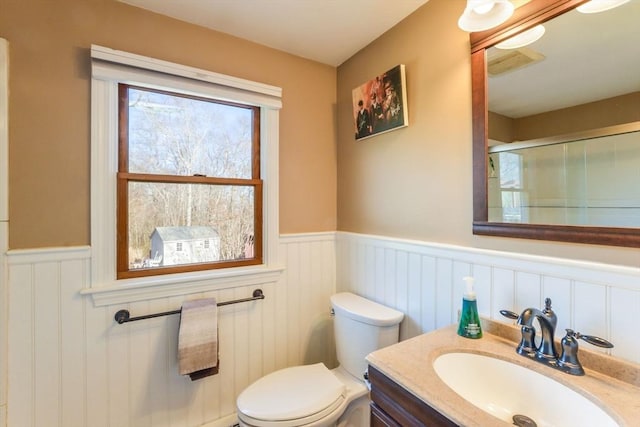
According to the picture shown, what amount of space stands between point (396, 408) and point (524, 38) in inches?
51.1

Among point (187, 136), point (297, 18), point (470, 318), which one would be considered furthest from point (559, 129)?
point (187, 136)

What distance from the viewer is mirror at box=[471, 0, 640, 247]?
0.80 metres

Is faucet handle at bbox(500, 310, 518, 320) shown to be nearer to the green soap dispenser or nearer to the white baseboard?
the green soap dispenser

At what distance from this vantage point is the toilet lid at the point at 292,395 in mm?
1160

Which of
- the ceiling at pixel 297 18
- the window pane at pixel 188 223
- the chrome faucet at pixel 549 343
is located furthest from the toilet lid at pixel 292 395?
the ceiling at pixel 297 18

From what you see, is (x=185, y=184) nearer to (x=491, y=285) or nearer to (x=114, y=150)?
(x=114, y=150)

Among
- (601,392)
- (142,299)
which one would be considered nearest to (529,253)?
(601,392)

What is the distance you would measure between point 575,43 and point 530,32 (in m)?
0.15

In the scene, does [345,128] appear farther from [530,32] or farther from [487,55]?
[530,32]

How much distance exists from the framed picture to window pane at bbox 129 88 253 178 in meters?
0.65

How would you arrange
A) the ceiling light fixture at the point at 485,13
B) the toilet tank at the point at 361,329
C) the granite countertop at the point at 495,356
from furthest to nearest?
the toilet tank at the point at 361,329, the ceiling light fixture at the point at 485,13, the granite countertop at the point at 495,356

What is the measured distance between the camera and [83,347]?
1.26 m

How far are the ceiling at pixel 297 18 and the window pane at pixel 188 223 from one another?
2.80 ft

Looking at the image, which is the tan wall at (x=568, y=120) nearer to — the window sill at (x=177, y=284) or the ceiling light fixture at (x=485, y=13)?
the ceiling light fixture at (x=485, y=13)
